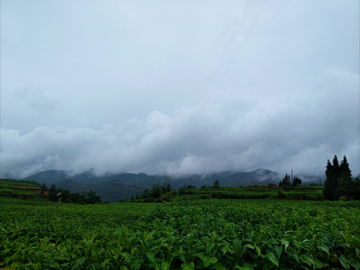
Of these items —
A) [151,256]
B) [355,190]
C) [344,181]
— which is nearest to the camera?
[151,256]

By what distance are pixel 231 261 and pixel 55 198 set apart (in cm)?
12976

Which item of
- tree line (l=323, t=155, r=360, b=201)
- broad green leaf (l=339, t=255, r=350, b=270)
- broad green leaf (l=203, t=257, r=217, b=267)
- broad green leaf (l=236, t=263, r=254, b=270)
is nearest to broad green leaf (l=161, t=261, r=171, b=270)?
broad green leaf (l=203, t=257, r=217, b=267)

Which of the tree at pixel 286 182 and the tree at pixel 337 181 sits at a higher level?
the tree at pixel 337 181

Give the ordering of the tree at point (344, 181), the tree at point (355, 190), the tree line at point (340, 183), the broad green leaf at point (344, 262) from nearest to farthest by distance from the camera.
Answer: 1. the broad green leaf at point (344, 262)
2. the tree at point (355, 190)
3. the tree line at point (340, 183)
4. the tree at point (344, 181)

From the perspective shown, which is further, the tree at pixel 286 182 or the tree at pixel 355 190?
the tree at pixel 286 182

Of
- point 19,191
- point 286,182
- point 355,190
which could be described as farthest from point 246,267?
point 286,182

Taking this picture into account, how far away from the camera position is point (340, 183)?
66.0 m

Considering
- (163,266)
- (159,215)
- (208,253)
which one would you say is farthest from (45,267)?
(159,215)

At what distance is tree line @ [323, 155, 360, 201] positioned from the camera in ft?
194

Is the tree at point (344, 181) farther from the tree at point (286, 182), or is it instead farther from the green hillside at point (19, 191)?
the green hillside at point (19, 191)

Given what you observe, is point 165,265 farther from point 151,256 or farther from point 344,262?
point 344,262

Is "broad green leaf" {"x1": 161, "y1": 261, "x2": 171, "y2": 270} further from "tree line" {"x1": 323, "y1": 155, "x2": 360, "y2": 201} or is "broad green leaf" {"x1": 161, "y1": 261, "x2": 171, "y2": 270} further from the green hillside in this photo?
the green hillside

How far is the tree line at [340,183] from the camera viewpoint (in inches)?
2331

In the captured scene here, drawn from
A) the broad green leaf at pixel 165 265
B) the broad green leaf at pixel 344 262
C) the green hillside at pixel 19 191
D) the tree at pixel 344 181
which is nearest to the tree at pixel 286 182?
the tree at pixel 344 181
